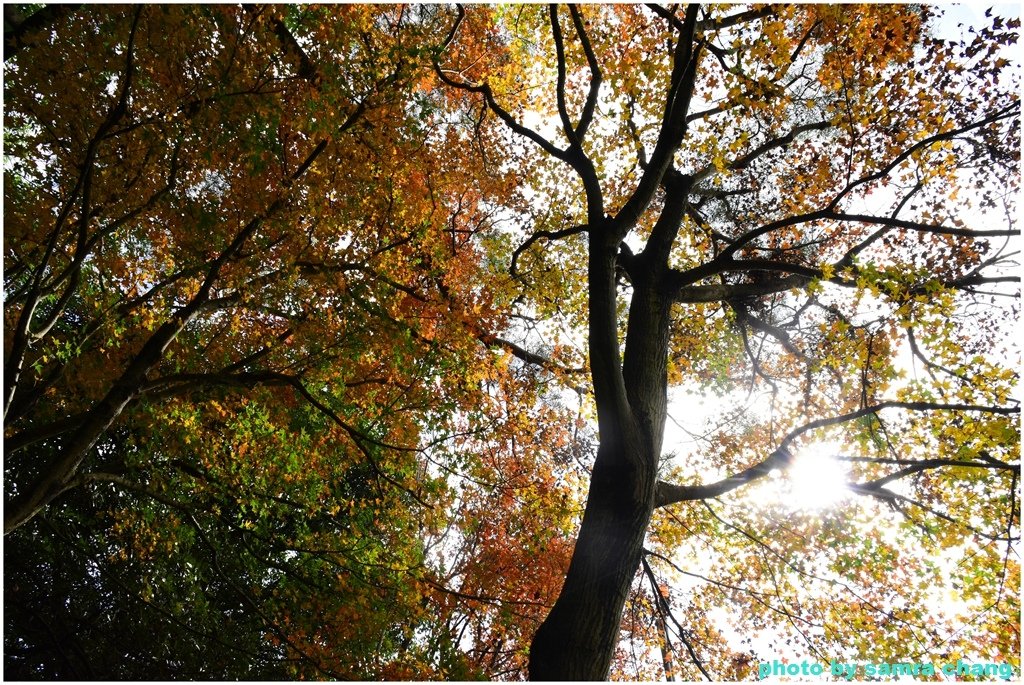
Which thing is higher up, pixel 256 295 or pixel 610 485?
pixel 256 295

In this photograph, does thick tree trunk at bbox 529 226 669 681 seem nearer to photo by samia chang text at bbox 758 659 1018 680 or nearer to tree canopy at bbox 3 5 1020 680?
tree canopy at bbox 3 5 1020 680

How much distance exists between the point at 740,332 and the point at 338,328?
5.58 m

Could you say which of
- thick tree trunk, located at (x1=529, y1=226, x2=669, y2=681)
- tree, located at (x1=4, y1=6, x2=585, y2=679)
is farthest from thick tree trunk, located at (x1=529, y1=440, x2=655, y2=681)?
tree, located at (x1=4, y1=6, x2=585, y2=679)

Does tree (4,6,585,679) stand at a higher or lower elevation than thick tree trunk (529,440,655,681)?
higher

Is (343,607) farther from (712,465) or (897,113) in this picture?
(897,113)

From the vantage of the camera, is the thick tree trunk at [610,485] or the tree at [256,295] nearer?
the thick tree trunk at [610,485]

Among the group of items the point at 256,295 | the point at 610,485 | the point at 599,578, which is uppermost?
the point at 256,295

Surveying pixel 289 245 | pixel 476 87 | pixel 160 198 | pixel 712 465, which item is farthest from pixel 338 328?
pixel 712 465

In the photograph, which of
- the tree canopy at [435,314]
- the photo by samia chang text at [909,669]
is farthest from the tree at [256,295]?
the photo by samia chang text at [909,669]

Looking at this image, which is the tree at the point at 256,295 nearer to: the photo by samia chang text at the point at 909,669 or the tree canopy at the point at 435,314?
the tree canopy at the point at 435,314

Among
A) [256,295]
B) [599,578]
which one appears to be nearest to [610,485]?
[599,578]

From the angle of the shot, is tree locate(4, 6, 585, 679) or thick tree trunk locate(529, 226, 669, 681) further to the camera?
tree locate(4, 6, 585, 679)

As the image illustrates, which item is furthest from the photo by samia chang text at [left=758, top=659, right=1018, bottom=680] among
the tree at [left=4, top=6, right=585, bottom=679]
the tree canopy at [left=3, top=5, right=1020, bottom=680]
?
the tree at [left=4, top=6, right=585, bottom=679]

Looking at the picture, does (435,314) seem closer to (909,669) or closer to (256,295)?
(256,295)
